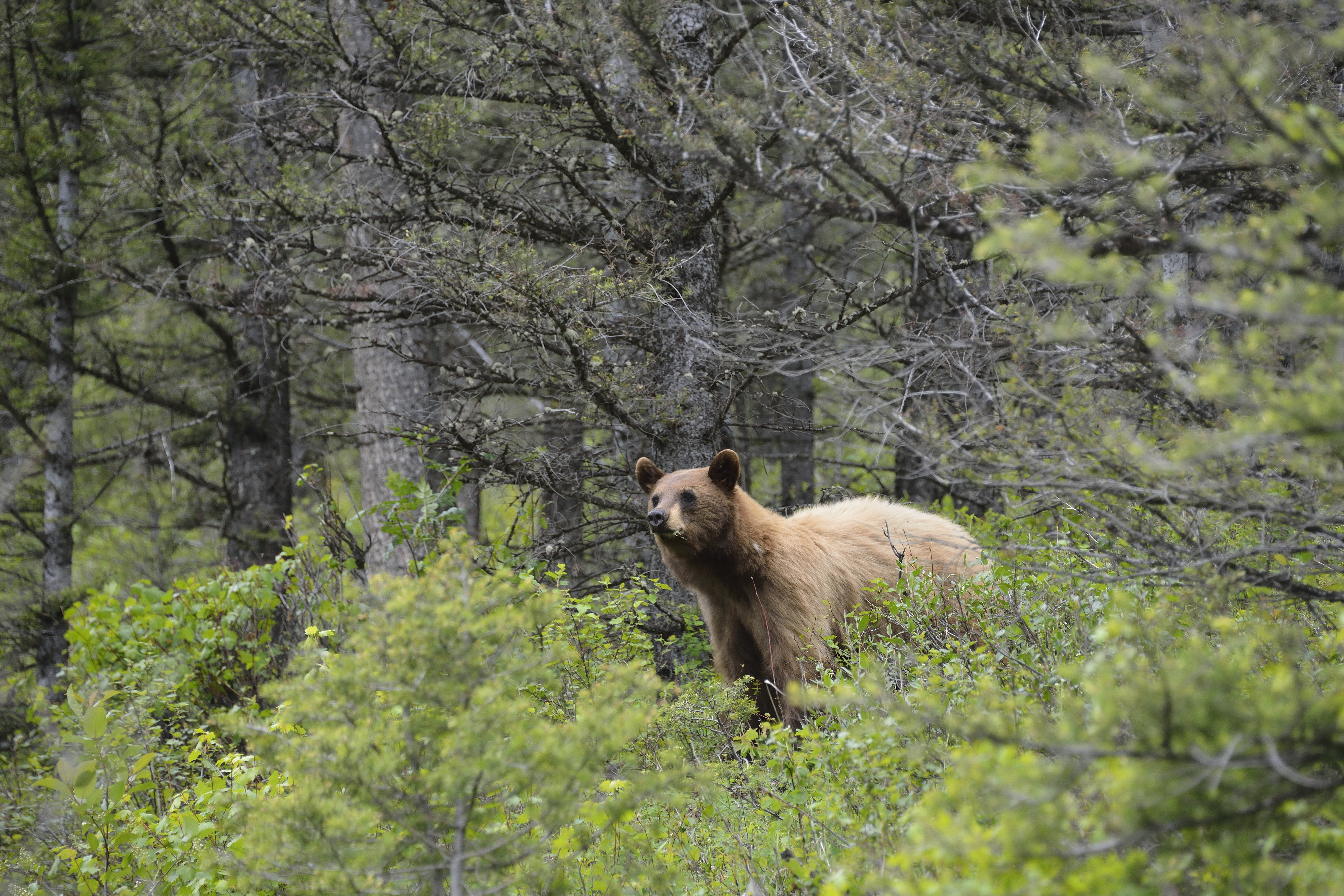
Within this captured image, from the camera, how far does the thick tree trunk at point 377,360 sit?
8.00m

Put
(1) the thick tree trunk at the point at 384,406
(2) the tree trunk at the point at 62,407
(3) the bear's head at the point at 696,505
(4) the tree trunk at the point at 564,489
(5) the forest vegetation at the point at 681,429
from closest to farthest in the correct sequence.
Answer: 1. (5) the forest vegetation at the point at 681,429
2. (3) the bear's head at the point at 696,505
3. (4) the tree trunk at the point at 564,489
4. (1) the thick tree trunk at the point at 384,406
5. (2) the tree trunk at the point at 62,407

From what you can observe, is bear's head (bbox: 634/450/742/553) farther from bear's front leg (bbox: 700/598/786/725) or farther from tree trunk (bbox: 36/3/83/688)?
tree trunk (bbox: 36/3/83/688)

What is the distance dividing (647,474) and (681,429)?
2.48ft

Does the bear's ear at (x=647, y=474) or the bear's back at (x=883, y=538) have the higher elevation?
the bear's ear at (x=647, y=474)

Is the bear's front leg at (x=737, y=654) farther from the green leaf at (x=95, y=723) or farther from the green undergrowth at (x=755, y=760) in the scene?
the green leaf at (x=95, y=723)

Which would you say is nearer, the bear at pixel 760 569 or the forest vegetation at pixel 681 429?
the forest vegetation at pixel 681 429

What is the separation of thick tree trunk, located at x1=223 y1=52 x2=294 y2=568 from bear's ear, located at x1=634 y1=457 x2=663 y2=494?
6.10m

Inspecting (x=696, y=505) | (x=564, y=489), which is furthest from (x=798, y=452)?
(x=696, y=505)

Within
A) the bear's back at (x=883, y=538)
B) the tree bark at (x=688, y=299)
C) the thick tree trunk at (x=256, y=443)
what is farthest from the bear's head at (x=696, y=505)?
the thick tree trunk at (x=256, y=443)

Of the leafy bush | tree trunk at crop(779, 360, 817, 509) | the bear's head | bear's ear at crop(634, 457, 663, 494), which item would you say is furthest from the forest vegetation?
the bear's head

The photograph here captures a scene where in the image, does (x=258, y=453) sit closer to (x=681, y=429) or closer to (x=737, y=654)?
(x=681, y=429)

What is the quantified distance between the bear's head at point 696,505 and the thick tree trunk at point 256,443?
658 cm

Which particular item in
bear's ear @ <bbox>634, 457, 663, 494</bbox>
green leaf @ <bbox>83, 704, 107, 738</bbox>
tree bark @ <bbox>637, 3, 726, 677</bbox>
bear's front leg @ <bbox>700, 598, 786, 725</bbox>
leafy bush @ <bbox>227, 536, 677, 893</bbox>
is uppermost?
tree bark @ <bbox>637, 3, 726, 677</bbox>

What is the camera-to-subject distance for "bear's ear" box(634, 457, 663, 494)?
652 cm
